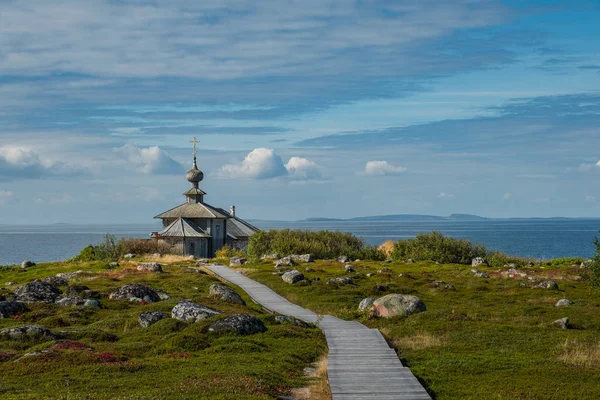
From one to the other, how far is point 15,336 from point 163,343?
244 inches

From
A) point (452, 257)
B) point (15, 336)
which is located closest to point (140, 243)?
point (452, 257)

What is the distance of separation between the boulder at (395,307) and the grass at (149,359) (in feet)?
19.7

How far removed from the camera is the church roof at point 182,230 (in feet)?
296

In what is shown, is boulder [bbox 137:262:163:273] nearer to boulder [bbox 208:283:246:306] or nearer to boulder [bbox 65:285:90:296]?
boulder [bbox 65:285:90:296]

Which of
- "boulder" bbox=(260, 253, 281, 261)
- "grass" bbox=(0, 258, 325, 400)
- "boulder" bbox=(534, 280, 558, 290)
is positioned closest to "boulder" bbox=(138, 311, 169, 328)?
"grass" bbox=(0, 258, 325, 400)

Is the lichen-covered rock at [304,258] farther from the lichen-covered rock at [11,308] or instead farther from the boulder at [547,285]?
the lichen-covered rock at [11,308]

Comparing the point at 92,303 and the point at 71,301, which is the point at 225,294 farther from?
the point at 71,301

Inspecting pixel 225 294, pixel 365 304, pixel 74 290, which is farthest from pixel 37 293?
pixel 365 304

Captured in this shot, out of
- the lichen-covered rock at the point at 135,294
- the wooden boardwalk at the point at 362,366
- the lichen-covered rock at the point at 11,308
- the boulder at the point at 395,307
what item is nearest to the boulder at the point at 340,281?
the wooden boardwalk at the point at 362,366

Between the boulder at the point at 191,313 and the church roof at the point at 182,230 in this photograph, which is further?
the church roof at the point at 182,230

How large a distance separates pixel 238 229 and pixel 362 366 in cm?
8148

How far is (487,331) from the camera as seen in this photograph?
31.3 metres

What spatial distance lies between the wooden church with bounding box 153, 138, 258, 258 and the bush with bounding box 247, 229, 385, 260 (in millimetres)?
6427

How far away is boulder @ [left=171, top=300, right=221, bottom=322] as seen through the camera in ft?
108
